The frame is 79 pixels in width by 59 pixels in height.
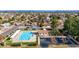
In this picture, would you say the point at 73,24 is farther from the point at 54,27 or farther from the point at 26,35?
the point at 26,35

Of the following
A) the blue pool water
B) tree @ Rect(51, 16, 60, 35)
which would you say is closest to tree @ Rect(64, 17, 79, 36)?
tree @ Rect(51, 16, 60, 35)

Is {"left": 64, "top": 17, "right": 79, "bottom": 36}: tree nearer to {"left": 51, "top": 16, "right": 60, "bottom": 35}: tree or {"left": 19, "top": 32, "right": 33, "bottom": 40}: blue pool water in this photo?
{"left": 51, "top": 16, "right": 60, "bottom": 35}: tree

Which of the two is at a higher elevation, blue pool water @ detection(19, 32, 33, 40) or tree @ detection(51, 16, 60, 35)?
tree @ detection(51, 16, 60, 35)

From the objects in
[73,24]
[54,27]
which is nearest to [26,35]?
[54,27]

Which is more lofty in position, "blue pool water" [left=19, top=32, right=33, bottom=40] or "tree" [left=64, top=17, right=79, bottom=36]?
"tree" [left=64, top=17, right=79, bottom=36]

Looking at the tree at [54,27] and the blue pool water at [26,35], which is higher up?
the tree at [54,27]

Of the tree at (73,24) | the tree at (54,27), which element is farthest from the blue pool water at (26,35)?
the tree at (73,24)

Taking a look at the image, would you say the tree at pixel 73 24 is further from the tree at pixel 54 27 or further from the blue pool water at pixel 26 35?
the blue pool water at pixel 26 35

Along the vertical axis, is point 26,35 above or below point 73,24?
below
